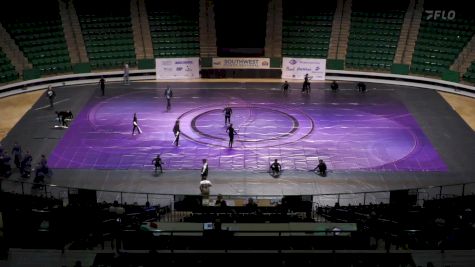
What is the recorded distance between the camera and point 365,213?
2356 centimetres

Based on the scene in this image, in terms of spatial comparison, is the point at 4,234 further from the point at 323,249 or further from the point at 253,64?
the point at 253,64

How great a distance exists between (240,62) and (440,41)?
15.6 metres

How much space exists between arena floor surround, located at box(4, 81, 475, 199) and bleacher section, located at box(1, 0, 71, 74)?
409 centimetres

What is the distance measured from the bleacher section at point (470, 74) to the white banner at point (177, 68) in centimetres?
2006

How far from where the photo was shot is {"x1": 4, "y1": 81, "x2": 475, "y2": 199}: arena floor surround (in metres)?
31.0

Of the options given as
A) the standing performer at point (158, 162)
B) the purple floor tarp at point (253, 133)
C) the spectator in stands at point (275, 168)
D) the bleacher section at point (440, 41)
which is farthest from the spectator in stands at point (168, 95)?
the bleacher section at point (440, 41)

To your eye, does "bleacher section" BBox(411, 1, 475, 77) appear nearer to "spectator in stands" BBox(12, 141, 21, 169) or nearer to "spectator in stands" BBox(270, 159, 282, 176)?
"spectator in stands" BBox(270, 159, 282, 176)

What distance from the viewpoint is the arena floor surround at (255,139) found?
31016 millimetres

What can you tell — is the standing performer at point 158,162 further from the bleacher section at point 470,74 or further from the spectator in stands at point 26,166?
the bleacher section at point 470,74

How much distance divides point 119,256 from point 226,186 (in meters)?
13.2

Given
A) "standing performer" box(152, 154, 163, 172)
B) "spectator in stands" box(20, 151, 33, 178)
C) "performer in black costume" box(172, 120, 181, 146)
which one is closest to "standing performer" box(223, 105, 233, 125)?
"performer in black costume" box(172, 120, 181, 146)

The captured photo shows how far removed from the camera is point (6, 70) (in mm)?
45500

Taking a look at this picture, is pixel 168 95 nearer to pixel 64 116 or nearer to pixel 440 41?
pixel 64 116

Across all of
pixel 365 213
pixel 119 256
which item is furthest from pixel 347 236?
pixel 119 256
